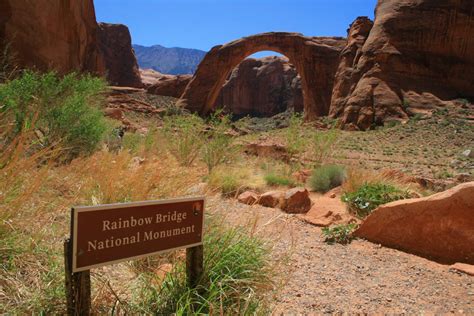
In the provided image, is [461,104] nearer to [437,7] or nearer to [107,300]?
[437,7]

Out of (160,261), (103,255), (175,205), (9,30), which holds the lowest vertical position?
(160,261)

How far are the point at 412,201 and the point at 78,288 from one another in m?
3.74

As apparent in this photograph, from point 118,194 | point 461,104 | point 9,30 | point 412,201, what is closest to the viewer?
point 118,194

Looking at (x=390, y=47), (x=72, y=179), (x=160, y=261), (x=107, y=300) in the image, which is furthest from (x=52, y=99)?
(x=390, y=47)

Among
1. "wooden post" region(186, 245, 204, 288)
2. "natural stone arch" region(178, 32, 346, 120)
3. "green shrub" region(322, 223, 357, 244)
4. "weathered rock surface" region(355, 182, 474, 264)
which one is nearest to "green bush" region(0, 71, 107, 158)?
"green shrub" region(322, 223, 357, 244)

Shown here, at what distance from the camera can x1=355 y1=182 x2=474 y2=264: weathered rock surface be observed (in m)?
3.83

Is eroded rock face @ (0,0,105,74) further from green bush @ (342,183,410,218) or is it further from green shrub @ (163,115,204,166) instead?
green bush @ (342,183,410,218)

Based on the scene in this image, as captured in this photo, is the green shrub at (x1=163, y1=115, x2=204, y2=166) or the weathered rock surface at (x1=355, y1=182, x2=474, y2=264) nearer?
the weathered rock surface at (x1=355, y1=182, x2=474, y2=264)

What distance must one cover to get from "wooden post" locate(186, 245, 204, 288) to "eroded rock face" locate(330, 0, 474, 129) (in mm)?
23803

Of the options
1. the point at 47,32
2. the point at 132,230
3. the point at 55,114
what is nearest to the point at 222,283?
the point at 132,230

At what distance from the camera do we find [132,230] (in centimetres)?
168

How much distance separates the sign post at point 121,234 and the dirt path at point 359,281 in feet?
2.55

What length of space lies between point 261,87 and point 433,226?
50.0 m

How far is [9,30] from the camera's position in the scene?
14.1 m
